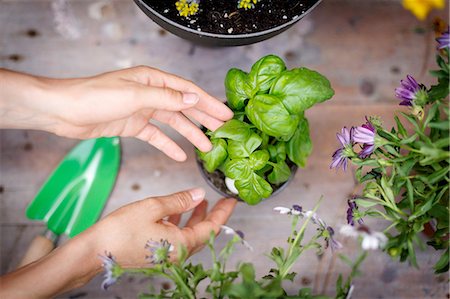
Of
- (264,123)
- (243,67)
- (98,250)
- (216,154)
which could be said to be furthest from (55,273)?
(243,67)

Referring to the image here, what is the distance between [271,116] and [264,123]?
2cm

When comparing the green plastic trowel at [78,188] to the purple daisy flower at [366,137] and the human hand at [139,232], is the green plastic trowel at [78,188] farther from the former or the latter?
the purple daisy flower at [366,137]

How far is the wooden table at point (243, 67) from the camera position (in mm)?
1314

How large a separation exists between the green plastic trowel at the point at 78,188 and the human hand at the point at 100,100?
0.26 metres

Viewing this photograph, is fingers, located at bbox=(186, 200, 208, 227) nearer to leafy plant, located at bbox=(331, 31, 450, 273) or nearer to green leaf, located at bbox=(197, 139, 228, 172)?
green leaf, located at bbox=(197, 139, 228, 172)

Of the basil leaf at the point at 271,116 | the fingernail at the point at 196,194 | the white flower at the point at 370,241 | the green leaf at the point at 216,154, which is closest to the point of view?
the white flower at the point at 370,241

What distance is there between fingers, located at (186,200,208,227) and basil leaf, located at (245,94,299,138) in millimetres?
362

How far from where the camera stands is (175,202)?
1.10 m

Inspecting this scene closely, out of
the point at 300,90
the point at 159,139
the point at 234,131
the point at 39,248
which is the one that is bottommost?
the point at 39,248

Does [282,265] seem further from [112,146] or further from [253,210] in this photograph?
[112,146]

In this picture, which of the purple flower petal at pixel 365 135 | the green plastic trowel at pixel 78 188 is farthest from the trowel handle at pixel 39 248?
the purple flower petal at pixel 365 135

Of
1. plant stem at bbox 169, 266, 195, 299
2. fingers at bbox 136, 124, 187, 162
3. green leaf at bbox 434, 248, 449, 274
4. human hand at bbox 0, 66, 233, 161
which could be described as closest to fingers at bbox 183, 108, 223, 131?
human hand at bbox 0, 66, 233, 161

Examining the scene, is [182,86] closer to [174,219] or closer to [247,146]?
[247,146]

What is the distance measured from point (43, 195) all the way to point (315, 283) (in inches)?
28.9
